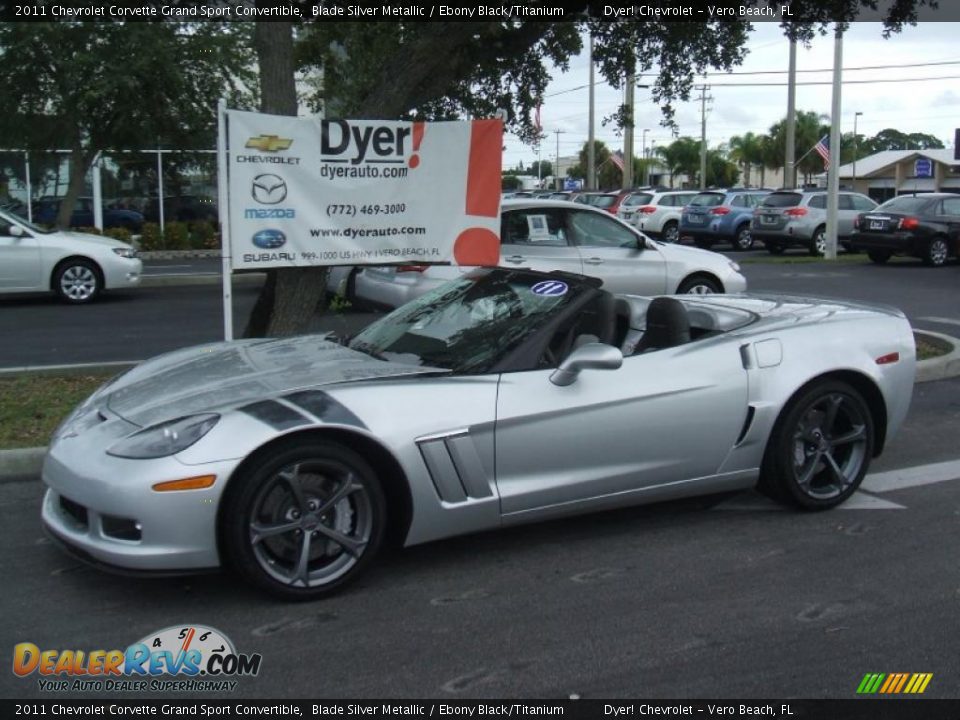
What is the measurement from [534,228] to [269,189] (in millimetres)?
4466

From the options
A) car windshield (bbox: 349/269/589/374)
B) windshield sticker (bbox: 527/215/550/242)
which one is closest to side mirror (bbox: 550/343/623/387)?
car windshield (bbox: 349/269/589/374)

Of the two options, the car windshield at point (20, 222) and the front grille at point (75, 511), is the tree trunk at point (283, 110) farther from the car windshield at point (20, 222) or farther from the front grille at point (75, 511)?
the car windshield at point (20, 222)

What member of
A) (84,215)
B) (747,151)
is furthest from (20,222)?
(747,151)

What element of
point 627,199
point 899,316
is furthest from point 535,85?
point 627,199

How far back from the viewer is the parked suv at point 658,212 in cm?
2853

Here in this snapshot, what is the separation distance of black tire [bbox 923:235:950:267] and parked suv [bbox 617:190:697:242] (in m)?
8.91

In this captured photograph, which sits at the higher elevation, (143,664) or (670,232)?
(670,232)

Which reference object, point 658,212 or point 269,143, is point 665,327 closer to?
point 269,143

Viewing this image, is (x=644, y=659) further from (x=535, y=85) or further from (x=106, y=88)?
(x=106, y=88)

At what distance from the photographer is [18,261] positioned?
14.1 metres

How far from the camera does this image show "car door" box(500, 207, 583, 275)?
36.3 ft

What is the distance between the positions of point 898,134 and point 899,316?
148m

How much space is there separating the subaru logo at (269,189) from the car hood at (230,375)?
214 cm

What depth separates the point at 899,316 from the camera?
5.82 meters
